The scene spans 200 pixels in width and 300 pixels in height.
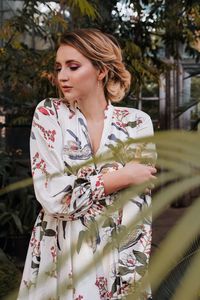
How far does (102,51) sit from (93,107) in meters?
0.14

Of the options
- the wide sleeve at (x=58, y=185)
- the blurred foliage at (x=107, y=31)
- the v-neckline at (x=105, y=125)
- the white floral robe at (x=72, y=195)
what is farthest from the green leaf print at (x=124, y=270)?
the blurred foliage at (x=107, y=31)

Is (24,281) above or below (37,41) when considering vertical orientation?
below

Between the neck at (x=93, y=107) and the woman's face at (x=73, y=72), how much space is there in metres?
0.04

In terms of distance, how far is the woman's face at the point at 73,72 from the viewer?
4.05 ft

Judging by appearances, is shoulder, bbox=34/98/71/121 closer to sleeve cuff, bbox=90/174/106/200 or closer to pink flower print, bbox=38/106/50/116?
pink flower print, bbox=38/106/50/116

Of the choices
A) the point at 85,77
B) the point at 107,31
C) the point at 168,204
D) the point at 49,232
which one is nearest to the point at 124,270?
the point at 49,232

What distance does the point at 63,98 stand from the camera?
1316 mm

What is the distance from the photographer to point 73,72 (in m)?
1.23

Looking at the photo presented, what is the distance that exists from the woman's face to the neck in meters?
0.04

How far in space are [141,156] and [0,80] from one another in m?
2.82

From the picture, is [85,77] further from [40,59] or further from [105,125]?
[40,59]

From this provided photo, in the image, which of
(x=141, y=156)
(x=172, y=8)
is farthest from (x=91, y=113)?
(x=172, y=8)

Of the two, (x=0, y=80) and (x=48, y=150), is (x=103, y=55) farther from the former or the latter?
(x=0, y=80)

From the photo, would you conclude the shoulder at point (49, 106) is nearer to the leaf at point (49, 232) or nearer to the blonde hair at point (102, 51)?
the blonde hair at point (102, 51)
